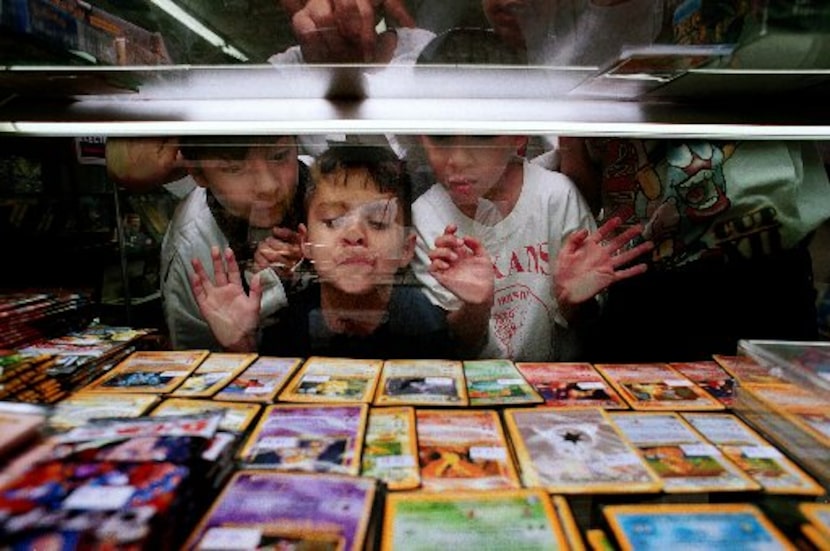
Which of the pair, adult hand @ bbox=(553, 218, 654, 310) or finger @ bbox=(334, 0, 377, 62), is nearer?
finger @ bbox=(334, 0, 377, 62)

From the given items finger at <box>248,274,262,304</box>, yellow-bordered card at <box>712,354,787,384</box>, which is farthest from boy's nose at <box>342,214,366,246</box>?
yellow-bordered card at <box>712,354,787,384</box>

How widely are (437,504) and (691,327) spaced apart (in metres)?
1.48

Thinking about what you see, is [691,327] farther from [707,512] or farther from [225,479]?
[225,479]

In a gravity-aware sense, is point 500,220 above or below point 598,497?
above

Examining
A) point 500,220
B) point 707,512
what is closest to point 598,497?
→ point 707,512

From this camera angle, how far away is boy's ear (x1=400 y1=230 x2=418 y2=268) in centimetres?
207

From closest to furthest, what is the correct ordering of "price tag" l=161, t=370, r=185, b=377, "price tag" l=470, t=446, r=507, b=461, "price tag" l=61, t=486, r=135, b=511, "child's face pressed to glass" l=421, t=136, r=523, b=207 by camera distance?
"price tag" l=61, t=486, r=135, b=511 → "price tag" l=470, t=446, r=507, b=461 → "price tag" l=161, t=370, r=185, b=377 → "child's face pressed to glass" l=421, t=136, r=523, b=207

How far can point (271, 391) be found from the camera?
1684 millimetres

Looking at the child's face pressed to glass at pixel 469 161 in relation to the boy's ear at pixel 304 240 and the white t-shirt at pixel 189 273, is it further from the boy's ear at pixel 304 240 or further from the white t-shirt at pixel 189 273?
the white t-shirt at pixel 189 273

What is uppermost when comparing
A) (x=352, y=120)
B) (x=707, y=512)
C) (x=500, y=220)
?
(x=352, y=120)

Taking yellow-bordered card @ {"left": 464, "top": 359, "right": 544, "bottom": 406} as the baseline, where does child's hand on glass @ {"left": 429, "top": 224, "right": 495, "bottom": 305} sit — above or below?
above

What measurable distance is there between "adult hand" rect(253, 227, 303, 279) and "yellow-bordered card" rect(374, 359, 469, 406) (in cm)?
52

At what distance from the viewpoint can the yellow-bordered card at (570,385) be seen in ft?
5.36

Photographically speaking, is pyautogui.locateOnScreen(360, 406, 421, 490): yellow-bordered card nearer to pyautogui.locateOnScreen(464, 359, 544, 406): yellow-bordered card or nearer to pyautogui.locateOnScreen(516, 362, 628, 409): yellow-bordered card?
pyautogui.locateOnScreen(464, 359, 544, 406): yellow-bordered card
